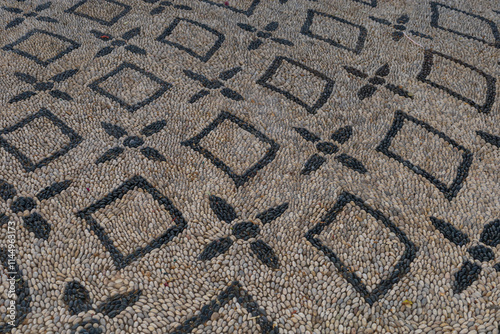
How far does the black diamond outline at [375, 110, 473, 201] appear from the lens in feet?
10.7

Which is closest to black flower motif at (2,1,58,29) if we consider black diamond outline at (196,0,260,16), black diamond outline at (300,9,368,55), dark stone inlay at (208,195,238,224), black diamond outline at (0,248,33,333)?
black diamond outline at (196,0,260,16)

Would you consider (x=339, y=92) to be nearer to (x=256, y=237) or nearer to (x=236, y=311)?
(x=256, y=237)

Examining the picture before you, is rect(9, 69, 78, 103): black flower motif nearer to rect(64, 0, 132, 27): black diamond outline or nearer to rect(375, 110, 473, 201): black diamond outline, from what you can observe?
rect(64, 0, 132, 27): black diamond outline

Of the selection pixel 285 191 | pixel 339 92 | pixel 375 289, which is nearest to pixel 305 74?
pixel 339 92

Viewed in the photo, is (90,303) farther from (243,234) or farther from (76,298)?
(243,234)

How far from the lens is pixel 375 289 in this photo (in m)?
2.65

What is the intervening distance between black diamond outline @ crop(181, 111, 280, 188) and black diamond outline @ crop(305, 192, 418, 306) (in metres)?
0.70

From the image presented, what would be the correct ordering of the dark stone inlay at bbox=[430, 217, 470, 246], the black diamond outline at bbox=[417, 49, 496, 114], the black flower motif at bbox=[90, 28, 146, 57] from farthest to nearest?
the black flower motif at bbox=[90, 28, 146, 57]
the black diamond outline at bbox=[417, 49, 496, 114]
the dark stone inlay at bbox=[430, 217, 470, 246]

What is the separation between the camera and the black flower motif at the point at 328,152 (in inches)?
133

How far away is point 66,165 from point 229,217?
1.41m

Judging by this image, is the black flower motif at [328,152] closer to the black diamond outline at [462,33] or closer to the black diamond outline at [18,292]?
the black diamond outline at [18,292]

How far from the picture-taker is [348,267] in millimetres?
2756

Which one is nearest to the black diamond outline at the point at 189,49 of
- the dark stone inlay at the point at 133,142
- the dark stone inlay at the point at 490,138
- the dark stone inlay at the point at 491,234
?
the dark stone inlay at the point at 133,142

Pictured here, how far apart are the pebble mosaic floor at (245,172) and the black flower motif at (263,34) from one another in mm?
25
